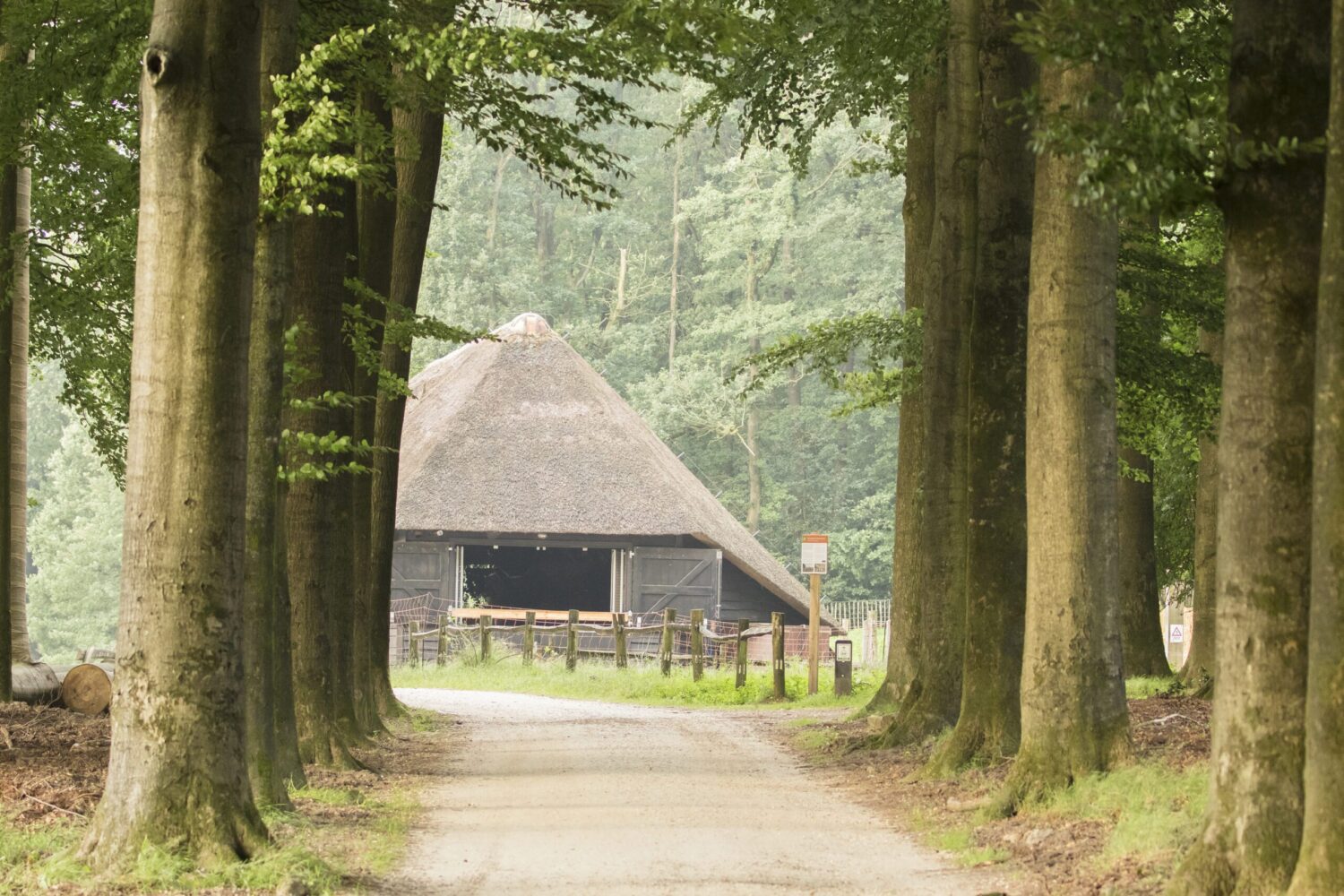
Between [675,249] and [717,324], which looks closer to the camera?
[717,324]

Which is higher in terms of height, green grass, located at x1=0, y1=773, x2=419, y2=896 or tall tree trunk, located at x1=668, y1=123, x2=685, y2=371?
Answer: tall tree trunk, located at x1=668, y1=123, x2=685, y2=371

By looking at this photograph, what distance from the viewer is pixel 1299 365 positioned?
23.5ft

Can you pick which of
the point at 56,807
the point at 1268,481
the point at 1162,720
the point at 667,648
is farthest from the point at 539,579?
the point at 1268,481

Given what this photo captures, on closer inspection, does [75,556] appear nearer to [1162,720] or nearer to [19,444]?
[19,444]

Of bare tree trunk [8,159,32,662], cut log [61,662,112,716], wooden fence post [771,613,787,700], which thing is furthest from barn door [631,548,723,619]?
cut log [61,662,112,716]

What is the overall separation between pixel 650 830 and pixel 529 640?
23839 mm

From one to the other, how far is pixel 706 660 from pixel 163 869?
83.3 feet

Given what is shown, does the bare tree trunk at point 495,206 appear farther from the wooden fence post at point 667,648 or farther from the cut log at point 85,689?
the cut log at point 85,689

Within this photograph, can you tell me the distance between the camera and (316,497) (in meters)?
13.9

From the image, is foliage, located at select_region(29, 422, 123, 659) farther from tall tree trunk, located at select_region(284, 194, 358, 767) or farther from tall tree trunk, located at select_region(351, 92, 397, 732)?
tall tree trunk, located at select_region(284, 194, 358, 767)

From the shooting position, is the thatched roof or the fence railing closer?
the fence railing

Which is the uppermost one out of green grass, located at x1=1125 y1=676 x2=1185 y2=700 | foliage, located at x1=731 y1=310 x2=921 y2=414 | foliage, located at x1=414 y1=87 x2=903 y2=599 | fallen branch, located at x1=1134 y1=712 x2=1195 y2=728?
foliage, located at x1=414 y1=87 x2=903 y2=599

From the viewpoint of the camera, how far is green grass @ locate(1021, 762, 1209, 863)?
335 inches

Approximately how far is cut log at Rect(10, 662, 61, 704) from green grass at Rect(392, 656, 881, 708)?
1130 cm
